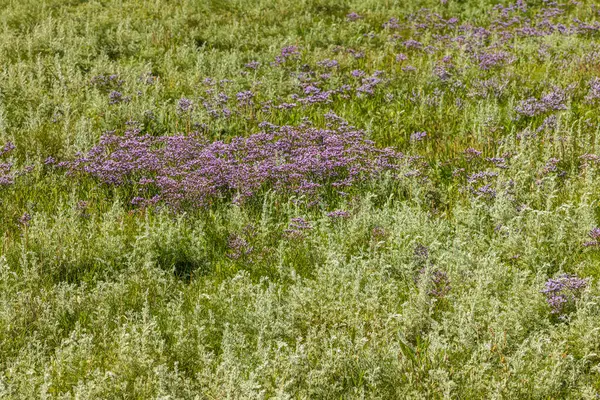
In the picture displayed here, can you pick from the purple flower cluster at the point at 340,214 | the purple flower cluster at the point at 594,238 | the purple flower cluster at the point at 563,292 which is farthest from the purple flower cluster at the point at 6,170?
the purple flower cluster at the point at 594,238

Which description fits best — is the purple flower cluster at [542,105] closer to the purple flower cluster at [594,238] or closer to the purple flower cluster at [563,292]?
the purple flower cluster at [594,238]

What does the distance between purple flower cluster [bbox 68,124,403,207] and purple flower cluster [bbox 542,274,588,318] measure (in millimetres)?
2484

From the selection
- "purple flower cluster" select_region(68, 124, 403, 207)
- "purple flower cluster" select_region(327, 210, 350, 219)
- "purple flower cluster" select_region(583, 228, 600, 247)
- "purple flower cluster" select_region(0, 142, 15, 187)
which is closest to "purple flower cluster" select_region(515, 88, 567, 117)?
"purple flower cluster" select_region(68, 124, 403, 207)

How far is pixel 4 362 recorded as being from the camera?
3.95 m

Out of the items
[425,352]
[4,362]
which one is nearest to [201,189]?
[4,362]

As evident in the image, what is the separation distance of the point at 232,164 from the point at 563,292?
381 centimetres

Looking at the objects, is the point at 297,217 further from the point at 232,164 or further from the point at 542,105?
the point at 542,105

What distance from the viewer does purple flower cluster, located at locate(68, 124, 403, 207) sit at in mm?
6215

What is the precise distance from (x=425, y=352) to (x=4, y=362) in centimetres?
280

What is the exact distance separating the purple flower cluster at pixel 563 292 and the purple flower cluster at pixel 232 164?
2484 mm

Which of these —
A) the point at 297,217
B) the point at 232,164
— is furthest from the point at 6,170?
the point at 297,217

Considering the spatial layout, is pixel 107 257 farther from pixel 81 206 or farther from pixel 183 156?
pixel 183 156

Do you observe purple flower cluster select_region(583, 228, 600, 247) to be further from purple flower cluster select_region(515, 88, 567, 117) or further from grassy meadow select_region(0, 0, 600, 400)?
purple flower cluster select_region(515, 88, 567, 117)

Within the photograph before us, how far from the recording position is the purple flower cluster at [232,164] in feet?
20.4
